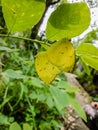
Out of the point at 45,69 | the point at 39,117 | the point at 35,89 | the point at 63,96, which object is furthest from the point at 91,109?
the point at 45,69

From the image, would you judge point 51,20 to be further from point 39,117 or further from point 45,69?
point 39,117

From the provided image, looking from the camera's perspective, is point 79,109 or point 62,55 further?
point 79,109

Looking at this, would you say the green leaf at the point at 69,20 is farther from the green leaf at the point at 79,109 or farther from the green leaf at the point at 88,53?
the green leaf at the point at 79,109

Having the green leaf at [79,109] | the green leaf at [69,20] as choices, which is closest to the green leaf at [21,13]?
the green leaf at [69,20]

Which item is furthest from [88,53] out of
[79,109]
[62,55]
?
[79,109]

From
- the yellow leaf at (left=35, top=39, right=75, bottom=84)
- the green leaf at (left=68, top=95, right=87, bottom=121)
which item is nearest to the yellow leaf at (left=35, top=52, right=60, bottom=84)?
the yellow leaf at (left=35, top=39, right=75, bottom=84)

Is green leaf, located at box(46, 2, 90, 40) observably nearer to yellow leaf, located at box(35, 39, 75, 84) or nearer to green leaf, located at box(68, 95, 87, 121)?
yellow leaf, located at box(35, 39, 75, 84)

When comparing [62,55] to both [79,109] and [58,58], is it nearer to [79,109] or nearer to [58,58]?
[58,58]
